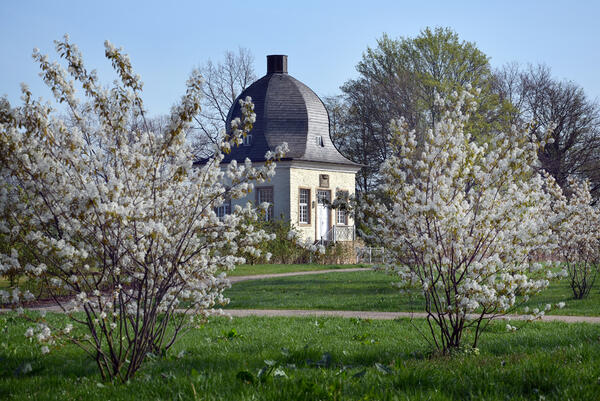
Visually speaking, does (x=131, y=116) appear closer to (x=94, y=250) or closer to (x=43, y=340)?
(x=94, y=250)

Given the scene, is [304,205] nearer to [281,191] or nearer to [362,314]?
[281,191]

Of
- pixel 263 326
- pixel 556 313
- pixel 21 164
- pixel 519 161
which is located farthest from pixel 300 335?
pixel 556 313

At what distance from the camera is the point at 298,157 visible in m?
34.8

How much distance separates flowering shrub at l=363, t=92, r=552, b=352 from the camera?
642 cm

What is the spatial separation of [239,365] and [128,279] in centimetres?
140

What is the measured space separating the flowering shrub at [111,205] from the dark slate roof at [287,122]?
95.1 feet

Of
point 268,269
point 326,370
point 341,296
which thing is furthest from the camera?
point 268,269

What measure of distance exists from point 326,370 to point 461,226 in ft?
6.61

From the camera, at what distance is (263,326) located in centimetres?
976

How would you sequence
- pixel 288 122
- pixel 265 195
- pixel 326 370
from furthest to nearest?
pixel 288 122, pixel 265 195, pixel 326 370

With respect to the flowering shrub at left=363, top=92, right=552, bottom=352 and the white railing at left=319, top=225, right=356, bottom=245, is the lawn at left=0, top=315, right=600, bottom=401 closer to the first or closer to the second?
the flowering shrub at left=363, top=92, right=552, bottom=352

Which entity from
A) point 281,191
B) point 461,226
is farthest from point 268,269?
point 461,226

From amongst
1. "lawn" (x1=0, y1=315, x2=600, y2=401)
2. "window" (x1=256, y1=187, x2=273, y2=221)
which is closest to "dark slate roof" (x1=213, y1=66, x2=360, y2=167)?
"window" (x1=256, y1=187, x2=273, y2=221)

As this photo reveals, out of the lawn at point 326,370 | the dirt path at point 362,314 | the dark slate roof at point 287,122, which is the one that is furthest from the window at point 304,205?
the lawn at point 326,370
